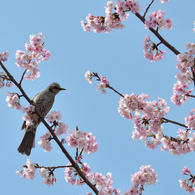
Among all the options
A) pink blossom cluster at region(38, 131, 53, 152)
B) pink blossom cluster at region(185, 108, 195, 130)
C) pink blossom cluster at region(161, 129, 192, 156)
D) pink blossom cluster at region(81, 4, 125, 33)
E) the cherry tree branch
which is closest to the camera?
the cherry tree branch

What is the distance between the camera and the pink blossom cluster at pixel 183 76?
4.50 meters

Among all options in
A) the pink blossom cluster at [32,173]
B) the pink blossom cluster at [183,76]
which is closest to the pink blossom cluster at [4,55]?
the pink blossom cluster at [32,173]

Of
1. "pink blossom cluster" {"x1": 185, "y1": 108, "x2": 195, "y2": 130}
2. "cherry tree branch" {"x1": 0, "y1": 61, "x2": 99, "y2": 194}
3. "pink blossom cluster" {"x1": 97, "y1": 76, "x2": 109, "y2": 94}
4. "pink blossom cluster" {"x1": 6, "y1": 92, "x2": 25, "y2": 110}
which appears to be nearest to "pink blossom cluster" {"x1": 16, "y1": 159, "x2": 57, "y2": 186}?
"cherry tree branch" {"x1": 0, "y1": 61, "x2": 99, "y2": 194}

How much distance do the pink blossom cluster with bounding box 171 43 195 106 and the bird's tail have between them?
323cm

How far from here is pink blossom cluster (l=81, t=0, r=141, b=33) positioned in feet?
15.8

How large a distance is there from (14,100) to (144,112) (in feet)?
7.56

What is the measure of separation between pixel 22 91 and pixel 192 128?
9.71 feet

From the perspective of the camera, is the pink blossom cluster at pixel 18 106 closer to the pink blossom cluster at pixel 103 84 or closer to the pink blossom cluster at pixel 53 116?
the pink blossom cluster at pixel 53 116

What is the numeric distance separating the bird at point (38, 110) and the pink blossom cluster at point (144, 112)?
2069mm

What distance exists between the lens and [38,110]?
6312 mm

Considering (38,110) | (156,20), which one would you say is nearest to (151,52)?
(156,20)

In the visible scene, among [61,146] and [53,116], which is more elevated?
[53,116]

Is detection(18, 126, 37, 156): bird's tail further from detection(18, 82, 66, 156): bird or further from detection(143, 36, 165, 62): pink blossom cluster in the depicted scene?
detection(143, 36, 165, 62): pink blossom cluster

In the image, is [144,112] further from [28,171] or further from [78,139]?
[28,171]
